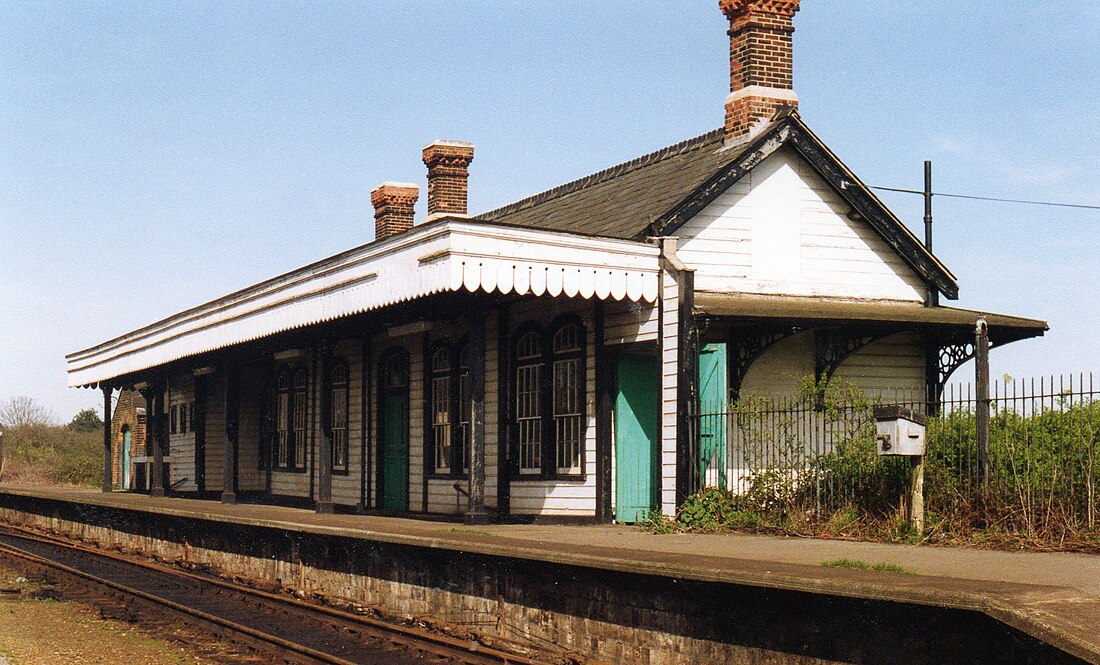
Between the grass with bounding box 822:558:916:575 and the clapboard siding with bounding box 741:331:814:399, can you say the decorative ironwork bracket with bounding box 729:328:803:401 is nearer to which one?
the clapboard siding with bounding box 741:331:814:399

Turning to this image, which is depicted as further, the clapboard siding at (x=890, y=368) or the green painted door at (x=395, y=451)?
the green painted door at (x=395, y=451)

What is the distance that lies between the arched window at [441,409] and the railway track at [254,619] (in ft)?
13.1

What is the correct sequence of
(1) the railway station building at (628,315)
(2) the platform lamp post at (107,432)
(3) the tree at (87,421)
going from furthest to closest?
1. (3) the tree at (87,421)
2. (2) the platform lamp post at (107,432)
3. (1) the railway station building at (628,315)

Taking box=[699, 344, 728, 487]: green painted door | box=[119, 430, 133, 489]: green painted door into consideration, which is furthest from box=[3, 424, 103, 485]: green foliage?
box=[699, 344, 728, 487]: green painted door

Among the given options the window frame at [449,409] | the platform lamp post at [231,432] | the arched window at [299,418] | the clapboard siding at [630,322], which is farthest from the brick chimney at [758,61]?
the platform lamp post at [231,432]

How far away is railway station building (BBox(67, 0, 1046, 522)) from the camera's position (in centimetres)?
1446

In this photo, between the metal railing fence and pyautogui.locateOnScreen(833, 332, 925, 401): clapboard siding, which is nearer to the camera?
the metal railing fence

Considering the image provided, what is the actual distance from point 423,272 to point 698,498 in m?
3.95

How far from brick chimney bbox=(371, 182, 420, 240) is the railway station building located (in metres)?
6.18

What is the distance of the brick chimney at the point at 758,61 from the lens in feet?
55.2

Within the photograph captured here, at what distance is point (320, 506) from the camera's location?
19047 mm

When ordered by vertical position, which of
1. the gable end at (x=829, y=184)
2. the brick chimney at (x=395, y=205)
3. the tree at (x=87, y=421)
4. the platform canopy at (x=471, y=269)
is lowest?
the tree at (x=87, y=421)

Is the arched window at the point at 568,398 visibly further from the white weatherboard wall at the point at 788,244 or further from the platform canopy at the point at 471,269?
the white weatherboard wall at the point at 788,244

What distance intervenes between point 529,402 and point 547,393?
0.49m
